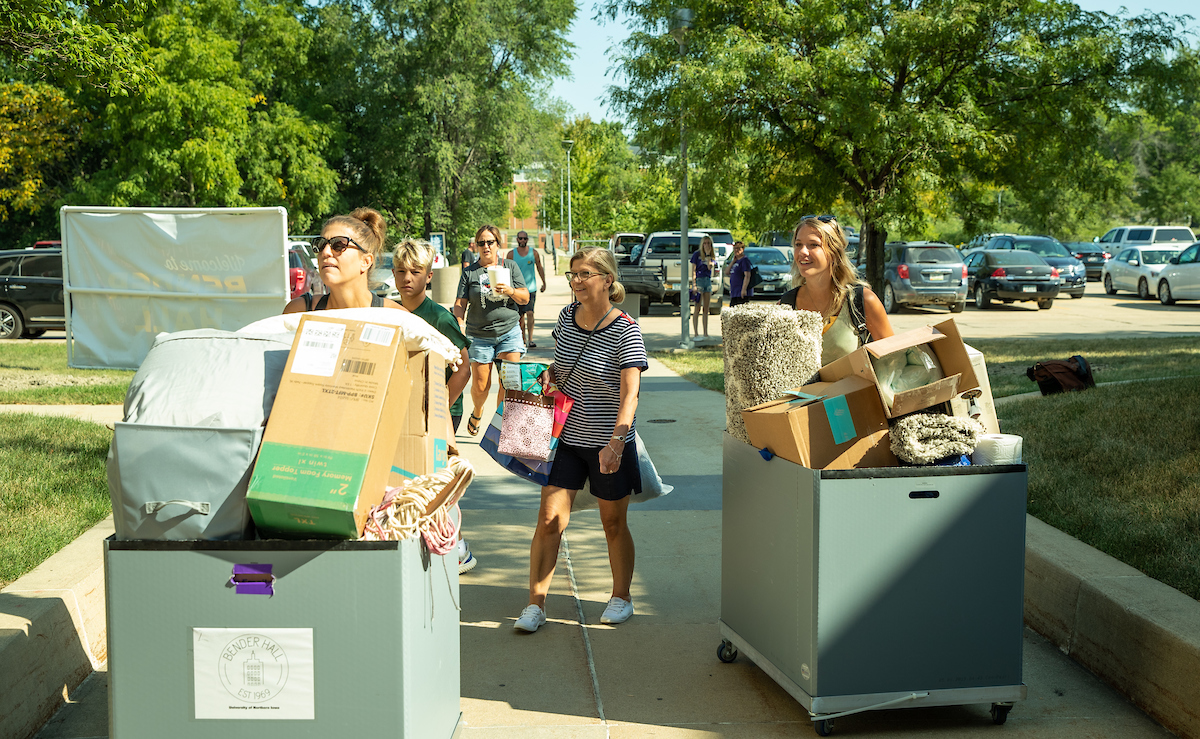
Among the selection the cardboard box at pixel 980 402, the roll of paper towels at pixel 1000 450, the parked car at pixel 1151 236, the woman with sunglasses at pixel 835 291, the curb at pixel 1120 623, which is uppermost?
the parked car at pixel 1151 236

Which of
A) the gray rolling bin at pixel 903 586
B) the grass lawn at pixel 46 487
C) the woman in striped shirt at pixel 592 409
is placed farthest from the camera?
the grass lawn at pixel 46 487

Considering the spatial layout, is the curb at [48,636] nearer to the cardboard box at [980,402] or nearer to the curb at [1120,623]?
the cardboard box at [980,402]

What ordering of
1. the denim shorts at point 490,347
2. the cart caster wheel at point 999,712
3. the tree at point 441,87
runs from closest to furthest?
the cart caster wheel at point 999,712 < the denim shorts at point 490,347 < the tree at point 441,87

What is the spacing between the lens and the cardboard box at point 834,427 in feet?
11.9

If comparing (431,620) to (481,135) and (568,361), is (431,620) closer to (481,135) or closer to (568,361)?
(568,361)

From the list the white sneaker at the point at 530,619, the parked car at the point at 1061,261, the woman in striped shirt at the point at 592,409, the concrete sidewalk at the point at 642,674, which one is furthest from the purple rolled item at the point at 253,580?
the parked car at the point at 1061,261

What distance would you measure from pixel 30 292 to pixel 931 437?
2010 centimetres

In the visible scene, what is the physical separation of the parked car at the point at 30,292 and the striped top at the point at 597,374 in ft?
58.9

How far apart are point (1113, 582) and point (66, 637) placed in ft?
14.5

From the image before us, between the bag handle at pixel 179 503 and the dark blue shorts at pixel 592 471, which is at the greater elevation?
the bag handle at pixel 179 503

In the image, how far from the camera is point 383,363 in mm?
2857

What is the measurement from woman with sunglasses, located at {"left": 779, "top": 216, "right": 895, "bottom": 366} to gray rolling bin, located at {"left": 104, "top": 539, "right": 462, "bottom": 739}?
2305mm

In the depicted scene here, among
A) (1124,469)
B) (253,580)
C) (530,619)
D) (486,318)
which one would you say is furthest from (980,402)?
(486,318)

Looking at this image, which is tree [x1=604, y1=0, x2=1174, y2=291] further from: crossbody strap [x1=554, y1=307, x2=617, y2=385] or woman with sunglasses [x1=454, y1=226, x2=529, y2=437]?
crossbody strap [x1=554, y1=307, x2=617, y2=385]
